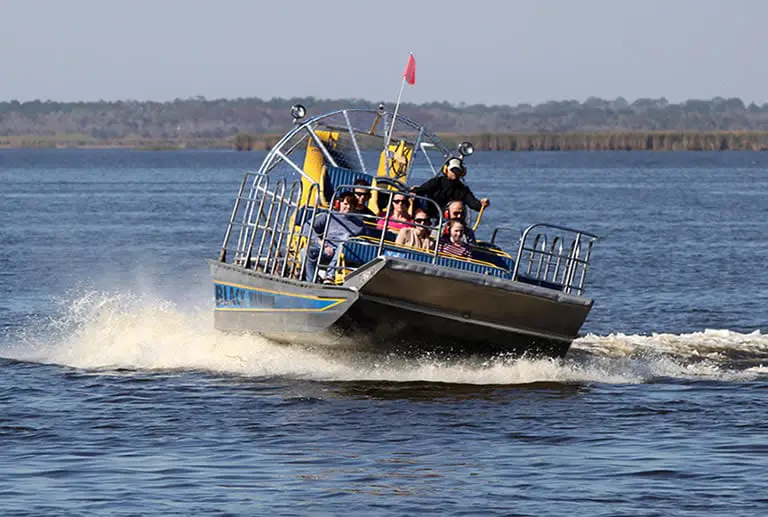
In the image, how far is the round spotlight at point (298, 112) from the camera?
763 inches

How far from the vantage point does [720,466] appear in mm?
12930

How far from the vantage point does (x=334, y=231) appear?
1756 cm

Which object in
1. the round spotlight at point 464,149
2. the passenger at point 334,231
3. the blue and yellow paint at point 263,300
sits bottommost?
the blue and yellow paint at point 263,300

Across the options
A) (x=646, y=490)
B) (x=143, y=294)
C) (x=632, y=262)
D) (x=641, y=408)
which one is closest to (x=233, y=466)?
(x=646, y=490)

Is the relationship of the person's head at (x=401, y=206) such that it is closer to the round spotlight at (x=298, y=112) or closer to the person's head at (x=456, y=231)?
the person's head at (x=456, y=231)

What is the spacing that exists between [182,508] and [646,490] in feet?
12.0

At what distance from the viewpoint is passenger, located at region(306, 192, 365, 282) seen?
17406mm

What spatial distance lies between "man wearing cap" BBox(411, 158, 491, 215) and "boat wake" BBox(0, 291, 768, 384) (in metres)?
2.04

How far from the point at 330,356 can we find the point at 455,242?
194 centimetres

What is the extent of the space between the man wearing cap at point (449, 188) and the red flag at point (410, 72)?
2523mm

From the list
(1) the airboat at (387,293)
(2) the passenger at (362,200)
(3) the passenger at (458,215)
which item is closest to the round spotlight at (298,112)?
(1) the airboat at (387,293)

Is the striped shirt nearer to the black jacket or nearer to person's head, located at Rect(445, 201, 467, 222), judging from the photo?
person's head, located at Rect(445, 201, 467, 222)

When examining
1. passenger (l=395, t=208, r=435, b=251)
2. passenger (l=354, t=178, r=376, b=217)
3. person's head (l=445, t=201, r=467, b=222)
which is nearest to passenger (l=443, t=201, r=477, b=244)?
person's head (l=445, t=201, r=467, b=222)

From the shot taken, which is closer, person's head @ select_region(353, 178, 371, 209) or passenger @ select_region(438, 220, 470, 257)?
passenger @ select_region(438, 220, 470, 257)
